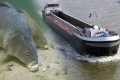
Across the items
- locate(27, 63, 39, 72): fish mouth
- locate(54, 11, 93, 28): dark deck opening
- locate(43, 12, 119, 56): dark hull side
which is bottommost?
locate(43, 12, 119, 56): dark hull side

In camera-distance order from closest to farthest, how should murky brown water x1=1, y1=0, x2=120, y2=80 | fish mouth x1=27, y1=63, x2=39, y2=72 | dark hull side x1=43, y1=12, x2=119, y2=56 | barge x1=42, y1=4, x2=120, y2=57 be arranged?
fish mouth x1=27, y1=63, x2=39, y2=72 → murky brown water x1=1, y1=0, x2=120, y2=80 → barge x1=42, y1=4, x2=120, y2=57 → dark hull side x1=43, y1=12, x2=119, y2=56

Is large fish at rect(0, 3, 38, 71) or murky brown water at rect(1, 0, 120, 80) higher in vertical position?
large fish at rect(0, 3, 38, 71)

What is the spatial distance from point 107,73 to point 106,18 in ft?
49.8

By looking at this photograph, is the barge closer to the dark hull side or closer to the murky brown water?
the dark hull side

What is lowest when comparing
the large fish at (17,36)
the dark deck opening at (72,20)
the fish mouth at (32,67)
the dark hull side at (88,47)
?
the dark hull side at (88,47)

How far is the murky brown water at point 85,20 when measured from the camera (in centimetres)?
680

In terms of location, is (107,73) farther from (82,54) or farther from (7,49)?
(7,49)

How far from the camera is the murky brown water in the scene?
680cm

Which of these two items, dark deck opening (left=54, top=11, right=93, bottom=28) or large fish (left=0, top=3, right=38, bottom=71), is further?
dark deck opening (left=54, top=11, right=93, bottom=28)

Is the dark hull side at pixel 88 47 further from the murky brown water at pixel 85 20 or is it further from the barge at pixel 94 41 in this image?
the murky brown water at pixel 85 20

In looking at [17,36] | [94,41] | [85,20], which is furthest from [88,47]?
[17,36]

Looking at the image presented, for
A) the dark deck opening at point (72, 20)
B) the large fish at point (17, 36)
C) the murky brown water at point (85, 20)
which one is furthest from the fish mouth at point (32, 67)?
the dark deck opening at point (72, 20)

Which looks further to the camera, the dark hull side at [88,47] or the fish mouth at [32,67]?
the dark hull side at [88,47]

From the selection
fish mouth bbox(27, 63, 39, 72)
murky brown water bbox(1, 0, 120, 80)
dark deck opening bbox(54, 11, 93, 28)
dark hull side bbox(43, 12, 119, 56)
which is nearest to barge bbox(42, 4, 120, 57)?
dark hull side bbox(43, 12, 119, 56)
